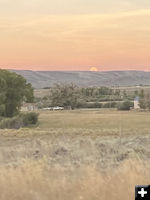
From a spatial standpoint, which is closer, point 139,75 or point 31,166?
point 31,166

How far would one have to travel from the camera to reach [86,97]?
401ft

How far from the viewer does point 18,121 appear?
218 feet

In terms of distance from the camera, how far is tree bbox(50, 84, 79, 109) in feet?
355

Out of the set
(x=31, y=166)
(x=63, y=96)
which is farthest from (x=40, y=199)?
(x=63, y=96)

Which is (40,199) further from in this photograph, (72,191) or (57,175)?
(57,175)

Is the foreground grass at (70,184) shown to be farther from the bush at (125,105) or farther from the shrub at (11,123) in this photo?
the bush at (125,105)

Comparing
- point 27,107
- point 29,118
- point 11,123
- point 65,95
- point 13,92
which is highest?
point 13,92

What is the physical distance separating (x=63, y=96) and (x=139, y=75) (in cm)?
9655

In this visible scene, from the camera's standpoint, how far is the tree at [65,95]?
108 m

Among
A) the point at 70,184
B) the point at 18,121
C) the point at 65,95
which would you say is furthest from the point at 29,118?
the point at 70,184

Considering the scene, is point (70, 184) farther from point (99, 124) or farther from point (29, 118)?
point (29, 118)

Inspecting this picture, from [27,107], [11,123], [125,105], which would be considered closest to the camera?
[11,123]

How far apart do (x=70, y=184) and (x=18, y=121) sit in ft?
197

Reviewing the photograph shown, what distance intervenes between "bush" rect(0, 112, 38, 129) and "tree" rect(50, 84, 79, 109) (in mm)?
34842
